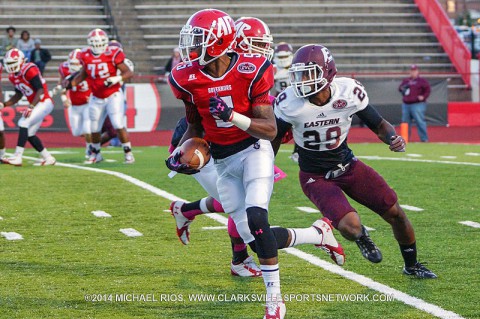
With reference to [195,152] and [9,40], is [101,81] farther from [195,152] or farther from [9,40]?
[195,152]

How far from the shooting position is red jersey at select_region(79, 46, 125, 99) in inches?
591

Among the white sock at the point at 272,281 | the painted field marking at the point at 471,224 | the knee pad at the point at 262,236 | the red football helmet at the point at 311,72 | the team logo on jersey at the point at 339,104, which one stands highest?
the red football helmet at the point at 311,72

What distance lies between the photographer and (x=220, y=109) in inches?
206

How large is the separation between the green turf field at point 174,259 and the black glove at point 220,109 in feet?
3.63

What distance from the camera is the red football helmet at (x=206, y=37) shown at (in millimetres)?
5703

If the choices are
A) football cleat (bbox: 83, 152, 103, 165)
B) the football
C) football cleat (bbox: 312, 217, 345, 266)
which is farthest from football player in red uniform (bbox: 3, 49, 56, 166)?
the football

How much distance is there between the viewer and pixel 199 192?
36.7 feet

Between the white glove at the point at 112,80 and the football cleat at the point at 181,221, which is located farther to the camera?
the white glove at the point at 112,80

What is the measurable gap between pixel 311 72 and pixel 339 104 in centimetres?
31

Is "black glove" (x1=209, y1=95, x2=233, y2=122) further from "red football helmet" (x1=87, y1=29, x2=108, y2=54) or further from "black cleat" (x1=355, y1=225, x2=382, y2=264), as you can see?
"red football helmet" (x1=87, y1=29, x2=108, y2=54)

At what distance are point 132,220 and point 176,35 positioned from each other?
18.0 m

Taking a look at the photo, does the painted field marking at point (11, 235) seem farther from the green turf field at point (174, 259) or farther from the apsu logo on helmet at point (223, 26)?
the apsu logo on helmet at point (223, 26)

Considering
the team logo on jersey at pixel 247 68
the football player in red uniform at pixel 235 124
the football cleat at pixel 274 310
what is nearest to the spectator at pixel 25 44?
the football player in red uniform at pixel 235 124

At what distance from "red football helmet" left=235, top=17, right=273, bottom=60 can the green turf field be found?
59.4 inches
